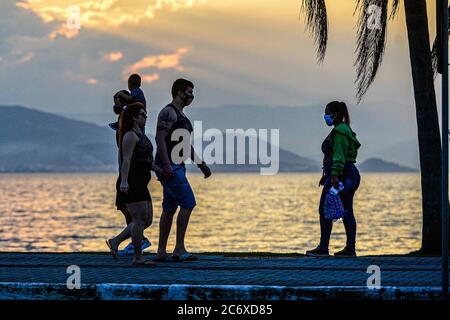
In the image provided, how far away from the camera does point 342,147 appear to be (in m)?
15.0

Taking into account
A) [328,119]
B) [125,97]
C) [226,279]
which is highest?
[125,97]

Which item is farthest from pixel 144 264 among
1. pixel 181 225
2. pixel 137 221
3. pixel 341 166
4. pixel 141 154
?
pixel 341 166

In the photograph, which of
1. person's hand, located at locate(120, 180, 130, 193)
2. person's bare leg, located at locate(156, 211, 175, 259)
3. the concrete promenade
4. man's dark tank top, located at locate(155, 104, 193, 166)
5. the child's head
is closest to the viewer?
the concrete promenade

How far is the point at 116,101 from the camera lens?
15.1m

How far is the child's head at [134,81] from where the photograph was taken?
50.8ft

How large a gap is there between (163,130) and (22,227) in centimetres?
→ 6135

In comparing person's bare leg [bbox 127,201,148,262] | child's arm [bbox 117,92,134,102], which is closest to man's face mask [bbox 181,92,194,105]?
child's arm [bbox 117,92,134,102]

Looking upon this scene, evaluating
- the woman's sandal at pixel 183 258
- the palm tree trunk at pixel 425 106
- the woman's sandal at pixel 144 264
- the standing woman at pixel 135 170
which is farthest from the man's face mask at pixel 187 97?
the palm tree trunk at pixel 425 106

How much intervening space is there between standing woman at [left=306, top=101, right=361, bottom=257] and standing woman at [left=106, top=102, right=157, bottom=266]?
2758 millimetres

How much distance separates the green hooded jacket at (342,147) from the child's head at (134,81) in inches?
110

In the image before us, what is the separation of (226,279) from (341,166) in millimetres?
3750

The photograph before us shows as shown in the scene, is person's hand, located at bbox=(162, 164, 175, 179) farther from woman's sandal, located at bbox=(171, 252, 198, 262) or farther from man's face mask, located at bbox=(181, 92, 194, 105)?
woman's sandal, located at bbox=(171, 252, 198, 262)

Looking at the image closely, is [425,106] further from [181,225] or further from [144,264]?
[144,264]

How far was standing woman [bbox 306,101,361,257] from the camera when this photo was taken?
1501 centimetres
